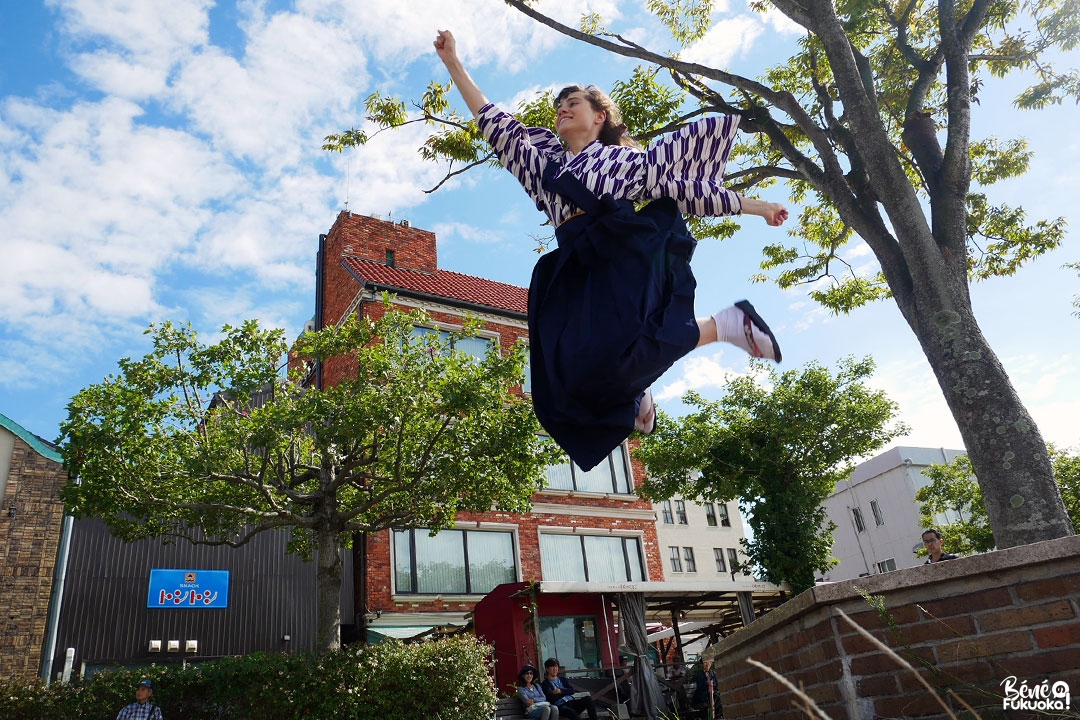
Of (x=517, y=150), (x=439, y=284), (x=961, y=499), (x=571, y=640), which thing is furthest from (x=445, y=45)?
(x=961, y=499)

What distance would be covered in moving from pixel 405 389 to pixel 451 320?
11.4 meters

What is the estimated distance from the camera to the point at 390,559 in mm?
20078

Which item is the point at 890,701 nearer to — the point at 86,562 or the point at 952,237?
the point at 952,237

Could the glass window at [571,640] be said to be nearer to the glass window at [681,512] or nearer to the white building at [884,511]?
the glass window at [681,512]

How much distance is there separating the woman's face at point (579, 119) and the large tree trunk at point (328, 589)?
12294mm

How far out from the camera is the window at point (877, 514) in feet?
153

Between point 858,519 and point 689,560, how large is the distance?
40.3 ft

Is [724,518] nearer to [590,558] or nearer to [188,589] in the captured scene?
[590,558]

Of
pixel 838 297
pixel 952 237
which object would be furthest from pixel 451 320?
pixel 952 237

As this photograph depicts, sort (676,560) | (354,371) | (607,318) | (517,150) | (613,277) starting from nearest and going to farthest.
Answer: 1. (607,318)
2. (613,277)
3. (517,150)
4. (354,371)
5. (676,560)

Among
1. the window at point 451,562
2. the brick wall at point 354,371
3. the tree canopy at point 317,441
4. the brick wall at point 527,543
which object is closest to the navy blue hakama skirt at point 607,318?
the tree canopy at point 317,441

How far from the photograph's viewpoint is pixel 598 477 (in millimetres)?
24953

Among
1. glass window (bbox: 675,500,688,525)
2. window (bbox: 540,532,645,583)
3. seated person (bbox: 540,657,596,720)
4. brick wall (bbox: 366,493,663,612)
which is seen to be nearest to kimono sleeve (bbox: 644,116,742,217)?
seated person (bbox: 540,657,596,720)

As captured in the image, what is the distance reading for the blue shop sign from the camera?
58.2 ft
